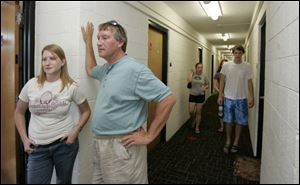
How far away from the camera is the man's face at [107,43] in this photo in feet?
2.15

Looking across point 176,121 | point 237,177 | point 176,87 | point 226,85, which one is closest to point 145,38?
point 176,87

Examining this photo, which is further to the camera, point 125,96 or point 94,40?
point 94,40

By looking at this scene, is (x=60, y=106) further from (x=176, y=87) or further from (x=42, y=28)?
(x=176, y=87)

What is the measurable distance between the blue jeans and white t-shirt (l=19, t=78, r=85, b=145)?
0.03m

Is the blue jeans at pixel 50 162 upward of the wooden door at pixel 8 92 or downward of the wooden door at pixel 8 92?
downward

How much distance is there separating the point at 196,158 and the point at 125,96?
2.83 ft

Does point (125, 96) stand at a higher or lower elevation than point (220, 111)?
higher

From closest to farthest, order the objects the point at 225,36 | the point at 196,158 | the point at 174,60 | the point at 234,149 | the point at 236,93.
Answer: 1. the point at 225,36
2. the point at 174,60
3. the point at 196,158
4. the point at 236,93
5. the point at 234,149

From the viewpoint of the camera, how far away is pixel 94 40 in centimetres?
86

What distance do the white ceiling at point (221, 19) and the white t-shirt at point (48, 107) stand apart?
495mm

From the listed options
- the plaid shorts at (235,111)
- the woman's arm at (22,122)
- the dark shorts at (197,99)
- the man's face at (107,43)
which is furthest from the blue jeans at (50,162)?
the plaid shorts at (235,111)

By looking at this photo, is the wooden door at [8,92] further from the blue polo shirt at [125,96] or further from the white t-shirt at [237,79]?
the white t-shirt at [237,79]

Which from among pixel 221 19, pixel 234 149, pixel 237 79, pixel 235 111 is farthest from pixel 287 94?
pixel 234 149

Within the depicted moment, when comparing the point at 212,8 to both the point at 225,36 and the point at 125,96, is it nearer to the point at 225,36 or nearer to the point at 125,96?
the point at 225,36
